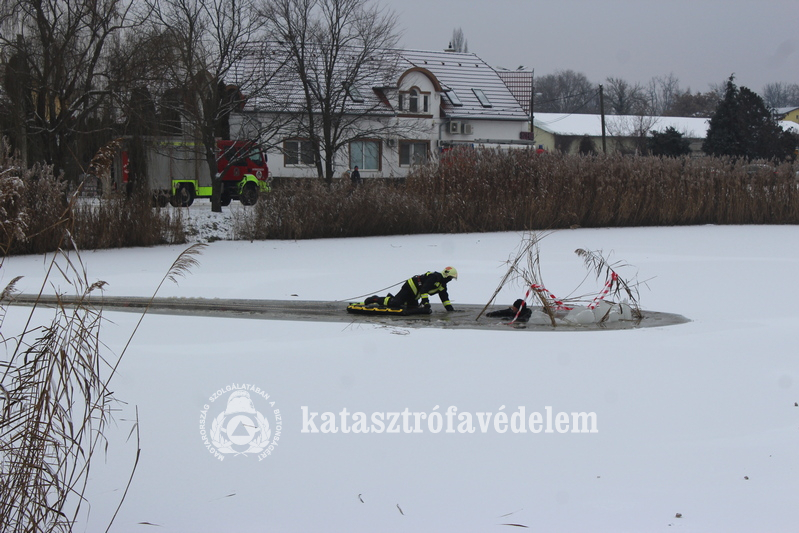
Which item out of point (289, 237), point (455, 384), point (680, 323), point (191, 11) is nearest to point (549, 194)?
point (289, 237)

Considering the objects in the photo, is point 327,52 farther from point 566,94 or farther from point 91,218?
point 566,94

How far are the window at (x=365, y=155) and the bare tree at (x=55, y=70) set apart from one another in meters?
19.1

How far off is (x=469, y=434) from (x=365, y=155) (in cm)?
3105

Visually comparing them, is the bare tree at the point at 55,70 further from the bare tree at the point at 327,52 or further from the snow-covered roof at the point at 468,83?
the snow-covered roof at the point at 468,83

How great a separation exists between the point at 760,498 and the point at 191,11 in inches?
709

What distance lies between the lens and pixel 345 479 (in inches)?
180

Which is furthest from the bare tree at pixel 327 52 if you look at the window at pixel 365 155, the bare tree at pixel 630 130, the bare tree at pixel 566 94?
the bare tree at pixel 566 94

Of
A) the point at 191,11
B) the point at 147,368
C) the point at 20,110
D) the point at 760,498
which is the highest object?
the point at 191,11

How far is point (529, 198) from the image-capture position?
66.1 ft

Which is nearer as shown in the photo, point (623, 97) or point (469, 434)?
point (469, 434)

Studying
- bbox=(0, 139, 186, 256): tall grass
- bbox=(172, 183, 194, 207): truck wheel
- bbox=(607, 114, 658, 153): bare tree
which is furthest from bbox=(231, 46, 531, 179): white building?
bbox=(0, 139, 186, 256): tall grass

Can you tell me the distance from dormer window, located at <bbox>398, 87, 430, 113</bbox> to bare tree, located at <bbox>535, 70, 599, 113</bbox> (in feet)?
140

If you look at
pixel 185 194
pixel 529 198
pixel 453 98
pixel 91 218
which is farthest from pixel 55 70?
pixel 453 98

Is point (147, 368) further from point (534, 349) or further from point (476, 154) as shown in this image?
point (476, 154)
